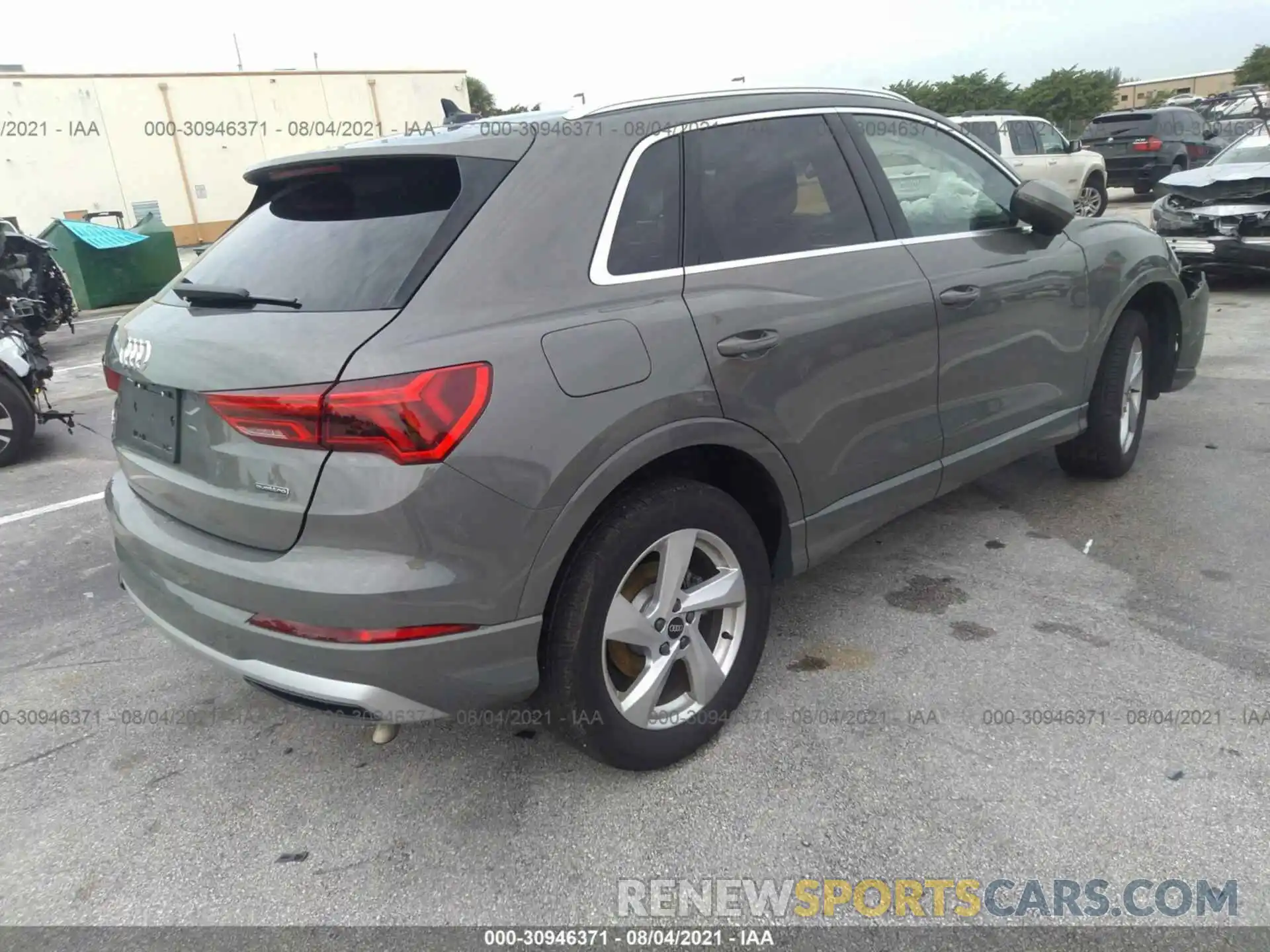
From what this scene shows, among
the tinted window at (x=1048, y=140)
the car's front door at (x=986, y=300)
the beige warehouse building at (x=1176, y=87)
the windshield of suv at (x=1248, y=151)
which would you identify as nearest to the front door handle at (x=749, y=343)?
the car's front door at (x=986, y=300)

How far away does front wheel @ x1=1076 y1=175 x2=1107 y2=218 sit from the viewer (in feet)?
51.4

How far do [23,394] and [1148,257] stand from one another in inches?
262

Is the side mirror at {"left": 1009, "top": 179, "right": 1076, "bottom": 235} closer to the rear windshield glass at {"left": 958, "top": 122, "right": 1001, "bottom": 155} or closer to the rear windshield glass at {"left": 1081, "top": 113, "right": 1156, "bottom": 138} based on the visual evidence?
the rear windshield glass at {"left": 958, "top": 122, "right": 1001, "bottom": 155}

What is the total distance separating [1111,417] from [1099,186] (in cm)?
1406

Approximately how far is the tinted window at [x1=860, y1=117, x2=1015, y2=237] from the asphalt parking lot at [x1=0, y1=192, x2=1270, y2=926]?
4.58 feet

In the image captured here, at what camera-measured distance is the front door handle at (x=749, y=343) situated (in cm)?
251

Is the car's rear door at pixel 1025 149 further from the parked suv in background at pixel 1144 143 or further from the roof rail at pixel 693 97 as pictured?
the roof rail at pixel 693 97

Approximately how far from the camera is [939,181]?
350cm

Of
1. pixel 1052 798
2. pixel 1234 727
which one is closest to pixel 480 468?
pixel 1052 798

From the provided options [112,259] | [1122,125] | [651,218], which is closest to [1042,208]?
[651,218]

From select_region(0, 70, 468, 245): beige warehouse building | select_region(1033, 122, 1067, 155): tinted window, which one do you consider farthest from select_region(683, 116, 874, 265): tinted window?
select_region(0, 70, 468, 245): beige warehouse building

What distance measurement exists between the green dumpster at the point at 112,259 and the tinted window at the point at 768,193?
1389 centimetres

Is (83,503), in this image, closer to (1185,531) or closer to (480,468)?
(480,468)

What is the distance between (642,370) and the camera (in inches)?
90.5
